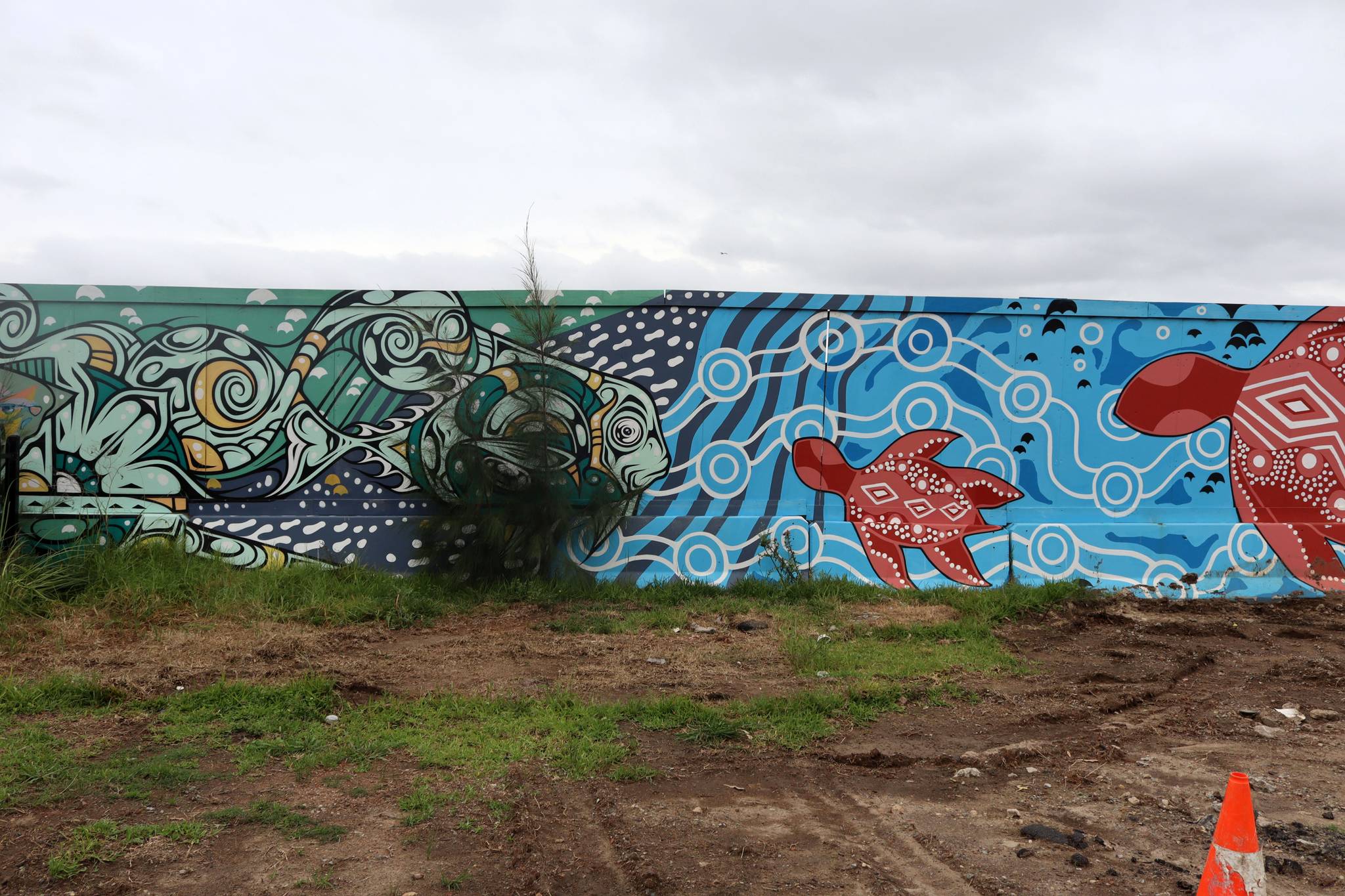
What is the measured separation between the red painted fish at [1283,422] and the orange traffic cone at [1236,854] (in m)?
6.37

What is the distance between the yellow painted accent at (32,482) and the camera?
8.03m

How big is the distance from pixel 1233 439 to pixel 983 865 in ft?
22.7

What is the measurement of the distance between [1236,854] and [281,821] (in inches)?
131

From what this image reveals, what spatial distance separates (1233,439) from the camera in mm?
8852

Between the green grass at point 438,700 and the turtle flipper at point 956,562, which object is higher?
the turtle flipper at point 956,562

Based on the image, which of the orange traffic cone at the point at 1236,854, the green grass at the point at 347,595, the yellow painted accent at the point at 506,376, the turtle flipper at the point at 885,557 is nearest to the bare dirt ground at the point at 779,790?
the orange traffic cone at the point at 1236,854

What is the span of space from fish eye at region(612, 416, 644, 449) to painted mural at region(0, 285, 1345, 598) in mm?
23

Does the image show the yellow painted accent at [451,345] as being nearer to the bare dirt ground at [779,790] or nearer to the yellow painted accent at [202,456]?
the yellow painted accent at [202,456]

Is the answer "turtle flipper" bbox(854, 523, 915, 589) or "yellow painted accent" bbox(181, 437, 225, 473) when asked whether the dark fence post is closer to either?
"yellow painted accent" bbox(181, 437, 225, 473)

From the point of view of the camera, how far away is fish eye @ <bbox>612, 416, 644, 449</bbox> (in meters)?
8.35

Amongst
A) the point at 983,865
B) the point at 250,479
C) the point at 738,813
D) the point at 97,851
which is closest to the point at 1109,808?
the point at 983,865

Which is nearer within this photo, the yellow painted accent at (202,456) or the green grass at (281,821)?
the green grass at (281,821)

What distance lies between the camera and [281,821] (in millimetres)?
3734

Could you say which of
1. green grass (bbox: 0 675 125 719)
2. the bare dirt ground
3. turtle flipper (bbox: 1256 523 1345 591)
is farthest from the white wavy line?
green grass (bbox: 0 675 125 719)
